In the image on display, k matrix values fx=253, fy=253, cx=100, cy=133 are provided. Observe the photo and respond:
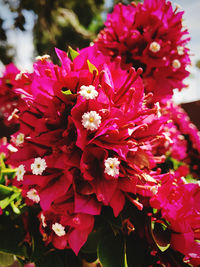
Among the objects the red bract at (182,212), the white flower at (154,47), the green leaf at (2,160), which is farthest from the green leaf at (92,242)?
the white flower at (154,47)

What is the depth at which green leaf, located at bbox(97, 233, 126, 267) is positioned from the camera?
0.35 meters

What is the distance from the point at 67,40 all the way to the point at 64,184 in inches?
148

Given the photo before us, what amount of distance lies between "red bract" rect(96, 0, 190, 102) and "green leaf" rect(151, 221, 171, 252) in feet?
0.72

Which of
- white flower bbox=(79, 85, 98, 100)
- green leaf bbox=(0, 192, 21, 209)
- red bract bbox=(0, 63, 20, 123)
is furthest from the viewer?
red bract bbox=(0, 63, 20, 123)

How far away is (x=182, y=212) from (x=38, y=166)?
20 centimetres

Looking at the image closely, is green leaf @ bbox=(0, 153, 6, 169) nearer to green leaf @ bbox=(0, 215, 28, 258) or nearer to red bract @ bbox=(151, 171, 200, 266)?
green leaf @ bbox=(0, 215, 28, 258)

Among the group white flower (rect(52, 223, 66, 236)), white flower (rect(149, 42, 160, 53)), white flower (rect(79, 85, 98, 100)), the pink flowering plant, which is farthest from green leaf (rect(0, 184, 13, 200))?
white flower (rect(149, 42, 160, 53))

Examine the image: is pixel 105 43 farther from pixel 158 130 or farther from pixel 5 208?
pixel 5 208

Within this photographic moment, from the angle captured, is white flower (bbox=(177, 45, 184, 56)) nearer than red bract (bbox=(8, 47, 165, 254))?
No

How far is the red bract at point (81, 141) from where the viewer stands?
1.02 feet

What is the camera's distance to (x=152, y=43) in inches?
17.7

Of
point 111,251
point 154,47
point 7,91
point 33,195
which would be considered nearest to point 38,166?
point 33,195

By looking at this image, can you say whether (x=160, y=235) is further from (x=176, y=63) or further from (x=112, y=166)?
(x=176, y=63)

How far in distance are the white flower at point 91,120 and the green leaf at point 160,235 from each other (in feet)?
0.54
